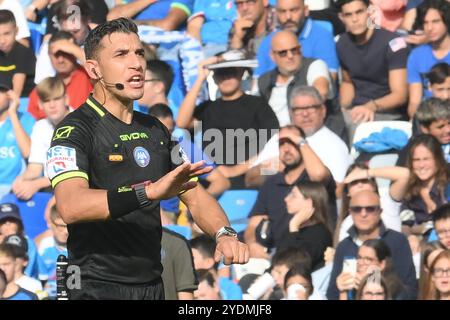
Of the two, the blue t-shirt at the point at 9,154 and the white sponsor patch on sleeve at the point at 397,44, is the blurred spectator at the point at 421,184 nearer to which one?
the white sponsor patch on sleeve at the point at 397,44

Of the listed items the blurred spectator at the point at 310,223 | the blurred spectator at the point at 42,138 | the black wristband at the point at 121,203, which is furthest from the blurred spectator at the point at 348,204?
the black wristband at the point at 121,203

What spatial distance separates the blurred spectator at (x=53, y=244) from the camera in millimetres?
10312

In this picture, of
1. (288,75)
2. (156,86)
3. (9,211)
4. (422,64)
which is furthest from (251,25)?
(9,211)

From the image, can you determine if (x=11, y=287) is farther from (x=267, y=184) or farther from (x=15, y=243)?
(x=267, y=184)

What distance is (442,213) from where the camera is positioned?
957 cm

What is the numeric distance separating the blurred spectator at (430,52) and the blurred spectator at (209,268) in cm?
224

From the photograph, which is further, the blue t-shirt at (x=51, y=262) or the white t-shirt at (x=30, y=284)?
the blue t-shirt at (x=51, y=262)

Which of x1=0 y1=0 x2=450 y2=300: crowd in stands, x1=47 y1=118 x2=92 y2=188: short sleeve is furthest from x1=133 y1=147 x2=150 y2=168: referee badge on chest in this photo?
→ x1=0 y1=0 x2=450 y2=300: crowd in stands

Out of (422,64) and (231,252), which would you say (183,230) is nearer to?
(422,64)

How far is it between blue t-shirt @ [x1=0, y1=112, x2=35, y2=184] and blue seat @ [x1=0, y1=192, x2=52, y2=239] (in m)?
0.22

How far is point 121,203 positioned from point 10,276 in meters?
5.42

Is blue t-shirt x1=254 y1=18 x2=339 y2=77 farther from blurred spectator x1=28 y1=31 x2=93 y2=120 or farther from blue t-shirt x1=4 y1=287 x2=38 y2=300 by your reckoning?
blue t-shirt x1=4 y1=287 x2=38 y2=300

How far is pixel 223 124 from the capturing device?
1045cm

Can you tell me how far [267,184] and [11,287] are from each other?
2.52 metres
